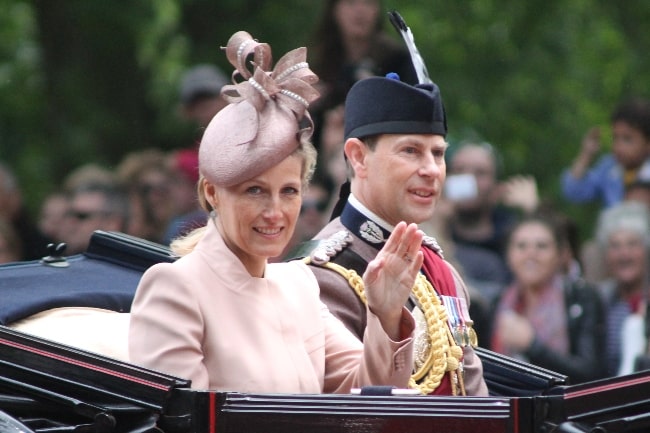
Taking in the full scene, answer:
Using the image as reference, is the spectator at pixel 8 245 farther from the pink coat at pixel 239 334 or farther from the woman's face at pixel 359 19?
the pink coat at pixel 239 334

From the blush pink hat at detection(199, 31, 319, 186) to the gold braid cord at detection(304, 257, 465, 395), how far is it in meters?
0.80

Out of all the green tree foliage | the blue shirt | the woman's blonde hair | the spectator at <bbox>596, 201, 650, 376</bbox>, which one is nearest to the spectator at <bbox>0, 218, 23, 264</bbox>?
the green tree foliage

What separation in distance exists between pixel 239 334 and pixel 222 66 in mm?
7119

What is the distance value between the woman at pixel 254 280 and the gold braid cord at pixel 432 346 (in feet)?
1.91

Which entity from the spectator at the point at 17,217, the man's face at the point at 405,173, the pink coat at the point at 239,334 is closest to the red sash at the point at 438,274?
the man's face at the point at 405,173

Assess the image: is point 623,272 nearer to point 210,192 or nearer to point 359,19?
point 359,19

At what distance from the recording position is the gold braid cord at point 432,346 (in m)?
4.52

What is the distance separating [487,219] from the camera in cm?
865

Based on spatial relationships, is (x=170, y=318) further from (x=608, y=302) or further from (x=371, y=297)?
(x=608, y=302)

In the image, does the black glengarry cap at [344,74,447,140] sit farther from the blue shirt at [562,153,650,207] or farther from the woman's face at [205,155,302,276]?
the blue shirt at [562,153,650,207]

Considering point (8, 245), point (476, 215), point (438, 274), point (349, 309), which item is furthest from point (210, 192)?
point (476, 215)

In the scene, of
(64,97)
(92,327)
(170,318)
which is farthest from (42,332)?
(64,97)

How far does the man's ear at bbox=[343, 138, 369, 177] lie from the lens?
4.69m

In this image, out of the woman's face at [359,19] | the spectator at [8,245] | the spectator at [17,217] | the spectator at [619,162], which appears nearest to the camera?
the spectator at [8,245]
